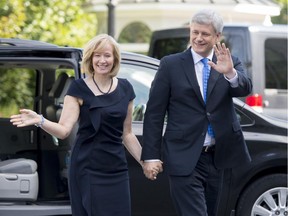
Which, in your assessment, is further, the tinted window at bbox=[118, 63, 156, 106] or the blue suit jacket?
the tinted window at bbox=[118, 63, 156, 106]

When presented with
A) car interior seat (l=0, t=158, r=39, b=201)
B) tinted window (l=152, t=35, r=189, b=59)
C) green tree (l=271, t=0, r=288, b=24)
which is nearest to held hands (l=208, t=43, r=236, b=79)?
car interior seat (l=0, t=158, r=39, b=201)

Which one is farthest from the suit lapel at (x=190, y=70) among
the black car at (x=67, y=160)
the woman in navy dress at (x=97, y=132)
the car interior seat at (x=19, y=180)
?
the car interior seat at (x=19, y=180)

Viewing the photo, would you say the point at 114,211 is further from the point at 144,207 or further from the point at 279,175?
the point at 279,175

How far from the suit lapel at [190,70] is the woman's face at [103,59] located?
47 cm

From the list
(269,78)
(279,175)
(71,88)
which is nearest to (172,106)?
(71,88)

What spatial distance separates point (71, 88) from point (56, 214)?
1601 mm

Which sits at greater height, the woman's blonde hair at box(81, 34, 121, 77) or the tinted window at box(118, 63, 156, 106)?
the woman's blonde hair at box(81, 34, 121, 77)

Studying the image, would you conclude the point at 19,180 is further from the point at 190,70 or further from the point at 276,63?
the point at 276,63

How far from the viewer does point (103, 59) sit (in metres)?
5.90

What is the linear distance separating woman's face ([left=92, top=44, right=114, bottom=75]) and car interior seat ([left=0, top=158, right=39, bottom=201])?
5.92 ft

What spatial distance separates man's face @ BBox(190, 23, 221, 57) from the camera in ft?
19.4

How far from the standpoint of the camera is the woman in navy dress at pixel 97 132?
5.84 metres

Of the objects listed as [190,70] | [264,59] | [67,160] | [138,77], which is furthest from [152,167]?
[264,59]

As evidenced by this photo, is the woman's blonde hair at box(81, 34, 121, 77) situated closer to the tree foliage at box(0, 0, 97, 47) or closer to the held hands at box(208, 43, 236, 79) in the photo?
the held hands at box(208, 43, 236, 79)
